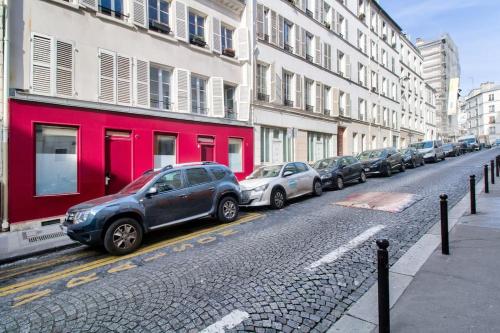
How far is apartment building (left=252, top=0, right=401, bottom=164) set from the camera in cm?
1811

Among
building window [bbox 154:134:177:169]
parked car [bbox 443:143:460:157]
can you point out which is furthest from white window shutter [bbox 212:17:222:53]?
parked car [bbox 443:143:460:157]

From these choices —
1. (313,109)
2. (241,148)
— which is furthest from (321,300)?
(313,109)

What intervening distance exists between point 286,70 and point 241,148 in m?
6.66

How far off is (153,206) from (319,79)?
62.5 feet

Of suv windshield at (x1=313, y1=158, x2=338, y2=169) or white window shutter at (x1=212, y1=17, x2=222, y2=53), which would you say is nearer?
suv windshield at (x1=313, y1=158, x2=338, y2=169)

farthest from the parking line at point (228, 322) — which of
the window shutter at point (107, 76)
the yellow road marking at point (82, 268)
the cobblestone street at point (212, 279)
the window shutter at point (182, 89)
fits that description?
the window shutter at point (182, 89)

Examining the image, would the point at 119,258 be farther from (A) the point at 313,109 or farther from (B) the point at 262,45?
(A) the point at 313,109

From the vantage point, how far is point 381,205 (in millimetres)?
9008

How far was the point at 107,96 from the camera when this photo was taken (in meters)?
10.9

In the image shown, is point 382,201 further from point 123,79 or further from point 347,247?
point 123,79

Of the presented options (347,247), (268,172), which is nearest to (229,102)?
(268,172)

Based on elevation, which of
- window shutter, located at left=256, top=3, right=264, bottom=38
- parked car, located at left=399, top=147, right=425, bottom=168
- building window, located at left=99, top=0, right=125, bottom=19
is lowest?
parked car, located at left=399, top=147, right=425, bottom=168

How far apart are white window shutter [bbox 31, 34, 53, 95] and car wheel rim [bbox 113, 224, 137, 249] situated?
6033 mm

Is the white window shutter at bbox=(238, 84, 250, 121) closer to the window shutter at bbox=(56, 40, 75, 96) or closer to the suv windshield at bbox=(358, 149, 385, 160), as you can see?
the suv windshield at bbox=(358, 149, 385, 160)
